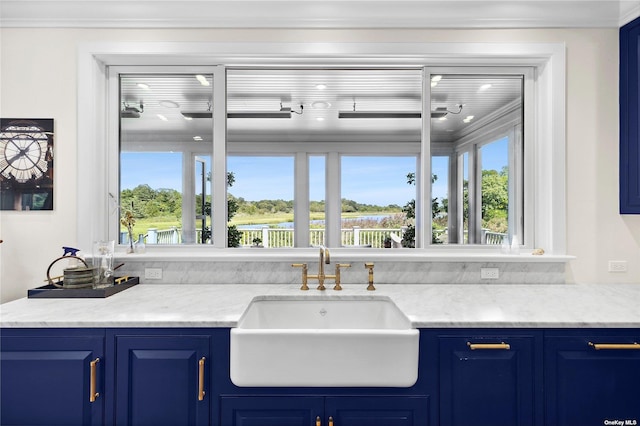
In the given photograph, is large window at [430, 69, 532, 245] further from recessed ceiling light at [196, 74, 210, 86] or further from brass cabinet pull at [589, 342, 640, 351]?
recessed ceiling light at [196, 74, 210, 86]

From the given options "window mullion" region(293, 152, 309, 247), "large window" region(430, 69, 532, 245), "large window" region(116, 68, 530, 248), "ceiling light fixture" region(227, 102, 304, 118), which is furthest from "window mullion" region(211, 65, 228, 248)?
"window mullion" region(293, 152, 309, 247)

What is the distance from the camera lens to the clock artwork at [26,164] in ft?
7.30

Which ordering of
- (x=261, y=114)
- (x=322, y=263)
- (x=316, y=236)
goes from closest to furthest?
(x=322, y=263) → (x=261, y=114) → (x=316, y=236)

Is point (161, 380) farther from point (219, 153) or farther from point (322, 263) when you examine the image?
point (219, 153)

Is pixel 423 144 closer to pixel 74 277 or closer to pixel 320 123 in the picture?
pixel 74 277

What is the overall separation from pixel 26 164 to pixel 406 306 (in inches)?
97.5

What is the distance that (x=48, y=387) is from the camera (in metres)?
1.50

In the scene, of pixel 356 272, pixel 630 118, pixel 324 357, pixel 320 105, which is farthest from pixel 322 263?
pixel 320 105

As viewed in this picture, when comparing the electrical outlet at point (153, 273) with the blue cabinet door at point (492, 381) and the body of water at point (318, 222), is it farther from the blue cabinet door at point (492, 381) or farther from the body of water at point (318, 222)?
the body of water at point (318, 222)

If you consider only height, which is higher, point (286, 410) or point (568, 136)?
point (568, 136)

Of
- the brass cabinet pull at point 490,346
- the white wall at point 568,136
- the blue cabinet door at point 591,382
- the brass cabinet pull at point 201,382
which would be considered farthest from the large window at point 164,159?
the blue cabinet door at point 591,382

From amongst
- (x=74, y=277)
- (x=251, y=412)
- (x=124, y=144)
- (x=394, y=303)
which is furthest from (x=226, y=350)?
(x=124, y=144)

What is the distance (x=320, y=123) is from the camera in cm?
590

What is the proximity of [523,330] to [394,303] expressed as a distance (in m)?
0.59
